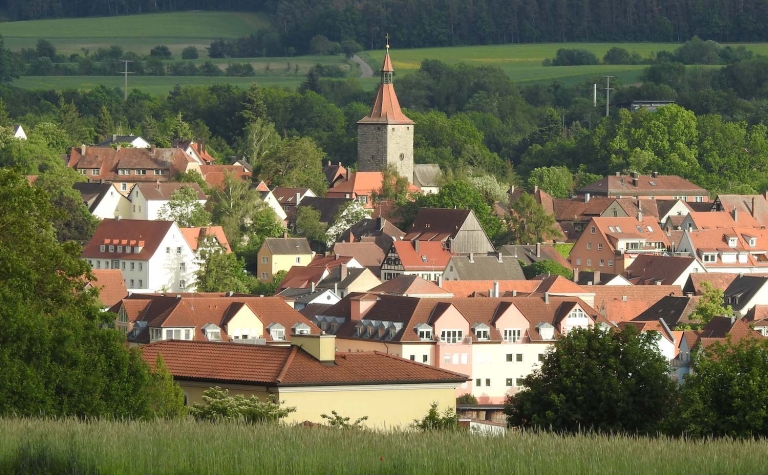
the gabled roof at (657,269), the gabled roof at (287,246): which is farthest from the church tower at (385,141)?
the gabled roof at (657,269)

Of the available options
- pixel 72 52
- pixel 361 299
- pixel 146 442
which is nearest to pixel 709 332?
pixel 361 299

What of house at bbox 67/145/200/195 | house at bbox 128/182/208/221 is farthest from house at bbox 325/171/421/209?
house at bbox 128/182/208/221

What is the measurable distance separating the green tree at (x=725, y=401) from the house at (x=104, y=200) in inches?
2907

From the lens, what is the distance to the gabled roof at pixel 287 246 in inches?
3684

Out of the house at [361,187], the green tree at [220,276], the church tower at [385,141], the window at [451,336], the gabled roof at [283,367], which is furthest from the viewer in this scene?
the church tower at [385,141]

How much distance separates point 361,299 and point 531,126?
106 m

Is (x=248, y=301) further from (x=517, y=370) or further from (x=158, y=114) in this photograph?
(x=158, y=114)

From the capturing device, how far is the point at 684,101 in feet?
534

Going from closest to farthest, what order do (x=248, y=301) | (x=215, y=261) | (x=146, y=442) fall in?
(x=146, y=442)
(x=248, y=301)
(x=215, y=261)

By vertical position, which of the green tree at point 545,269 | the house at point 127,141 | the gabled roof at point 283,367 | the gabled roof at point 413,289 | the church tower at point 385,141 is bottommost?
the gabled roof at point 283,367

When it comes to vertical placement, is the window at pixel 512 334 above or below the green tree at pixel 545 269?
below

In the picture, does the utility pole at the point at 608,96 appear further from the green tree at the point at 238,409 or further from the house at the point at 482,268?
the green tree at the point at 238,409

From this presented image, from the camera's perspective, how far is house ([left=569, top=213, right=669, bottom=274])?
320ft

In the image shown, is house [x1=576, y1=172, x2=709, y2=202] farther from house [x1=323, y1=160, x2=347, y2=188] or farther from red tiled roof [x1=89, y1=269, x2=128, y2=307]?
red tiled roof [x1=89, y1=269, x2=128, y2=307]
